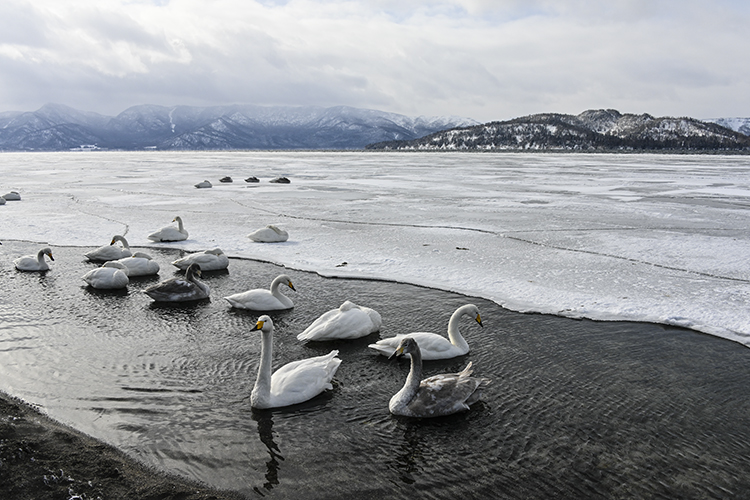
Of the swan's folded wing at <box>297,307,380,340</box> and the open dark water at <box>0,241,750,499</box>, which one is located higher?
the swan's folded wing at <box>297,307,380,340</box>

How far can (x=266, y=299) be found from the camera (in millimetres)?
8852

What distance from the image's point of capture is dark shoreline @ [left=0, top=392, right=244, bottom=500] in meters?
4.20

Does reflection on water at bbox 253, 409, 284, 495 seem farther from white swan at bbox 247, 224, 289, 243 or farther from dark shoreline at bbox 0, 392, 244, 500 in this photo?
white swan at bbox 247, 224, 289, 243

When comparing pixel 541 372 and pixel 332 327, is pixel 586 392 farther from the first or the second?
pixel 332 327

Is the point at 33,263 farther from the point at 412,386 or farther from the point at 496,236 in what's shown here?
the point at 496,236

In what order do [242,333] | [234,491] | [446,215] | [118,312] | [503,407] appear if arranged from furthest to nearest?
[446,215] → [118,312] → [242,333] → [503,407] → [234,491]

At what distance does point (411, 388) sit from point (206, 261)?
23.5 ft

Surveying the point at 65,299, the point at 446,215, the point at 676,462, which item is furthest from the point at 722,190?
the point at 65,299

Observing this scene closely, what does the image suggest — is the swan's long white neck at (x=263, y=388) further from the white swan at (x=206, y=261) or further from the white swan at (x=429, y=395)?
the white swan at (x=206, y=261)

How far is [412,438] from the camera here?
17.4ft

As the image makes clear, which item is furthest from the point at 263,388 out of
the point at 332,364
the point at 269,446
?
the point at 332,364

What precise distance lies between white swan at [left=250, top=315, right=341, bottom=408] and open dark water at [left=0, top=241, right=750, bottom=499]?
0.45 feet

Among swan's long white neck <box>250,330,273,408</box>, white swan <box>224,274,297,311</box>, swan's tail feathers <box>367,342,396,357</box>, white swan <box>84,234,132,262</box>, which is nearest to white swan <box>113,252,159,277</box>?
white swan <box>84,234,132,262</box>

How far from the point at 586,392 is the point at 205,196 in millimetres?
23434
